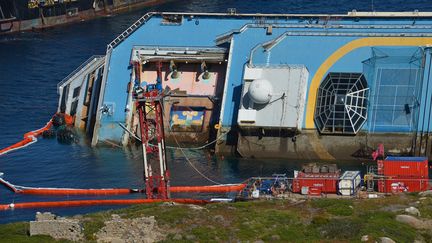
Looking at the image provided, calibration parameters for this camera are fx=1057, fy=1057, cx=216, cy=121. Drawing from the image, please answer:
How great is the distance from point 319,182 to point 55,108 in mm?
46188

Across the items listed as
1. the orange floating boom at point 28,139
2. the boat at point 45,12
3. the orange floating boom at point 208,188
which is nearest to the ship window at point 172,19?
the orange floating boom at point 28,139

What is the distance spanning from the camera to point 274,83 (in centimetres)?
10044

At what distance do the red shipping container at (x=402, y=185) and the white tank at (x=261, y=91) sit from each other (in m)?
19.8

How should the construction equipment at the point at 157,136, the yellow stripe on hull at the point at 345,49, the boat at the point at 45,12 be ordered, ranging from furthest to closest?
the boat at the point at 45,12, the yellow stripe on hull at the point at 345,49, the construction equipment at the point at 157,136

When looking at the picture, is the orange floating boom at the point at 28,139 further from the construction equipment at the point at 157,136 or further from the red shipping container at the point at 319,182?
the red shipping container at the point at 319,182

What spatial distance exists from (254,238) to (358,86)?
3873 cm

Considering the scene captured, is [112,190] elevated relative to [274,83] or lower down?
lower down

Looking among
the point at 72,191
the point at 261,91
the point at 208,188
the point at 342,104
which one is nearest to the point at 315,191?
the point at 208,188

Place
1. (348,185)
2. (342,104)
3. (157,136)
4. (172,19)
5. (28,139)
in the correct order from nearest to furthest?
(348,185), (157,136), (342,104), (28,139), (172,19)

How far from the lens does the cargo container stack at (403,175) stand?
82062 millimetres

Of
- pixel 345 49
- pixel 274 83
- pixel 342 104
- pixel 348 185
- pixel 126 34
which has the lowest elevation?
pixel 348 185

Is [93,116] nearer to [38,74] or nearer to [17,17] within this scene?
[38,74]

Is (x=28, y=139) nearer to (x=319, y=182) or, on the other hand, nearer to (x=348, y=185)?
(x=319, y=182)

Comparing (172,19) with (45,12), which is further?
(45,12)
